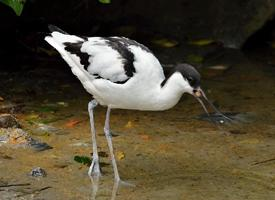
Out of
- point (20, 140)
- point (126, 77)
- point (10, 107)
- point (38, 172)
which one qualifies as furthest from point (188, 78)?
point (10, 107)

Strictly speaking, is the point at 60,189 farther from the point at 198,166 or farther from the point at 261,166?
the point at 261,166

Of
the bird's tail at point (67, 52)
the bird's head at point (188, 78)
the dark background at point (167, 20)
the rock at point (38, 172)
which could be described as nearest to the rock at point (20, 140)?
the rock at point (38, 172)

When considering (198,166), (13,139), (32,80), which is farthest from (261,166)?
(32,80)

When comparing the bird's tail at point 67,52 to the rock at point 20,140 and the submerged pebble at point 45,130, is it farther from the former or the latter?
the submerged pebble at point 45,130

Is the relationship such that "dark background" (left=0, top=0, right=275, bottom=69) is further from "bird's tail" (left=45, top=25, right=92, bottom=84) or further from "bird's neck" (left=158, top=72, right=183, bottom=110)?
"bird's neck" (left=158, top=72, right=183, bottom=110)

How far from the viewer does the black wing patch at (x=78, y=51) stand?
5645 mm

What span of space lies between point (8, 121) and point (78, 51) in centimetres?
107

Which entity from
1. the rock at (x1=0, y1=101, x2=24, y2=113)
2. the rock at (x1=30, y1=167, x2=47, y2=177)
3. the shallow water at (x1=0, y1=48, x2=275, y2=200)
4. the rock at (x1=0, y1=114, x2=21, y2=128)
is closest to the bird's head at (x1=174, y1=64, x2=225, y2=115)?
the shallow water at (x1=0, y1=48, x2=275, y2=200)

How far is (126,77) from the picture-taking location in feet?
17.8

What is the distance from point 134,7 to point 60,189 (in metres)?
4.94

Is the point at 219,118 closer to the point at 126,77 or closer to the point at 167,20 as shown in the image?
the point at 126,77

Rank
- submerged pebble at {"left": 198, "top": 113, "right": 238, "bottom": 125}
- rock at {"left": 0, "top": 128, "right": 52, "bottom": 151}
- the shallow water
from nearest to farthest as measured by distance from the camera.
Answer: the shallow water < rock at {"left": 0, "top": 128, "right": 52, "bottom": 151} < submerged pebble at {"left": 198, "top": 113, "right": 238, "bottom": 125}

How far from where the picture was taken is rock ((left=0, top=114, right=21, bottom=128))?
20.8 ft

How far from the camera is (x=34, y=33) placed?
30.1 feet
